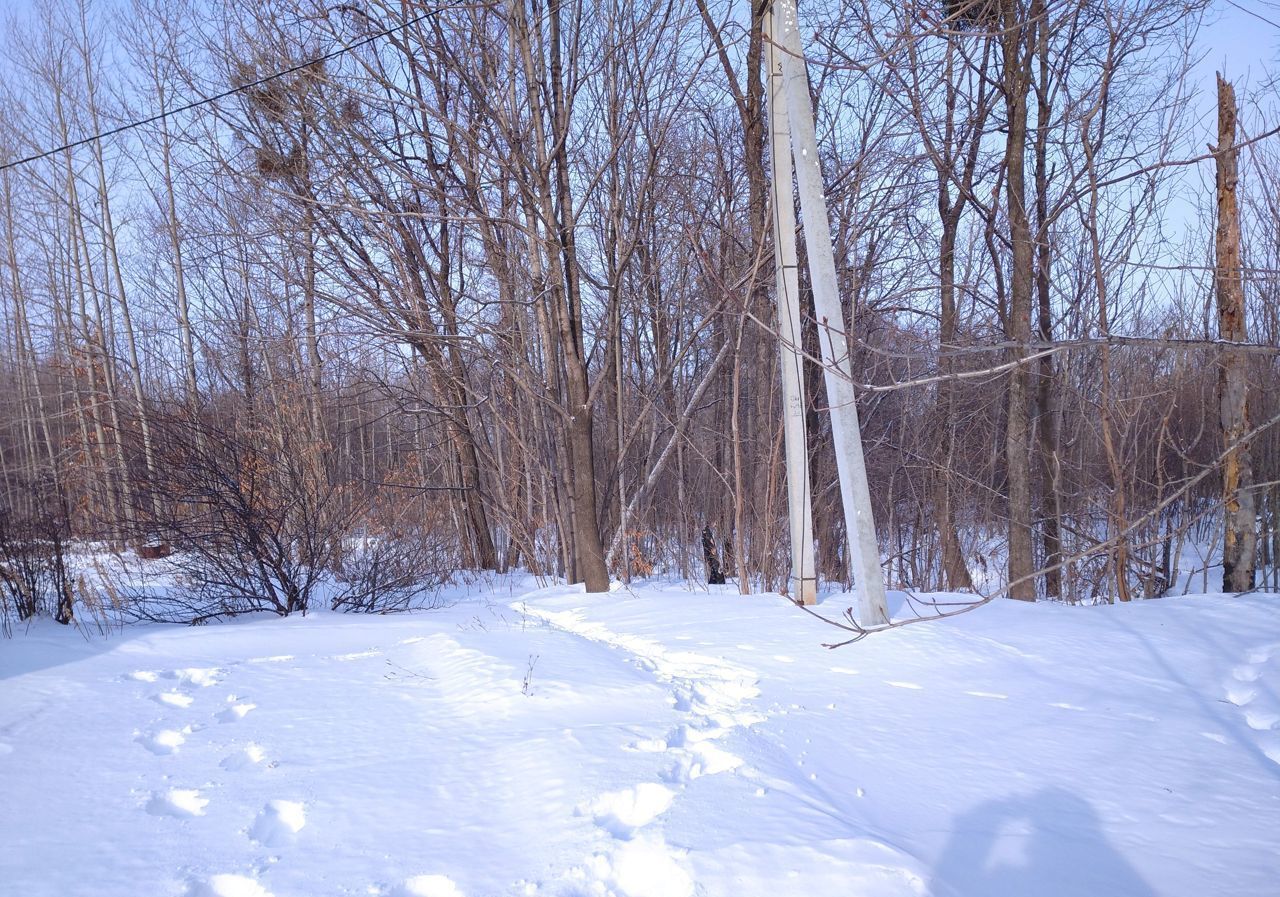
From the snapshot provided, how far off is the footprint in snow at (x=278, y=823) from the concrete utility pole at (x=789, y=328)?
4735mm

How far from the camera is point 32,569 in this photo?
7434 millimetres

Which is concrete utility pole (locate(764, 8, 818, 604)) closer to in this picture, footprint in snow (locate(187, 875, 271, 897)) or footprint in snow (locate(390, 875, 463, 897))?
footprint in snow (locate(390, 875, 463, 897))

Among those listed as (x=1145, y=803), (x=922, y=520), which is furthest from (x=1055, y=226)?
(x=1145, y=803)

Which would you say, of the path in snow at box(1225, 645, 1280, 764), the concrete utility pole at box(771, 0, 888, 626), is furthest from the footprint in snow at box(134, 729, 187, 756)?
the path in snow at box(1225, 645, 1280, 764)

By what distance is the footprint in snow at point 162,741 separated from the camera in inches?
154

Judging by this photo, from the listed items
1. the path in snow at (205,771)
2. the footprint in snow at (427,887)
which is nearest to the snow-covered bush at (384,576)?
the path in snow at (205,771)

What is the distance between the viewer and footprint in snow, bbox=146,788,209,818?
3188mm

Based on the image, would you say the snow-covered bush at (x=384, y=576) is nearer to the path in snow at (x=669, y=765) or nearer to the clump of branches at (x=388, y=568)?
the clump of branches at (x=388, y=568)

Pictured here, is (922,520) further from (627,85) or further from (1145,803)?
(1145,803)

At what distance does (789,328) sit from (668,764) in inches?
166

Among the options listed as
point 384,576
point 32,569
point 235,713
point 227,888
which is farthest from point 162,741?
point 384,576

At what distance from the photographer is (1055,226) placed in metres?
12.8

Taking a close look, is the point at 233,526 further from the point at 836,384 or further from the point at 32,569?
the point at 836,384

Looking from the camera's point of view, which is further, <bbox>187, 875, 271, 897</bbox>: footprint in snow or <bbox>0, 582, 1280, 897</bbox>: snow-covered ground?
<bbox>0, 582, 1280, 897</bbox>: snow-covered ground
